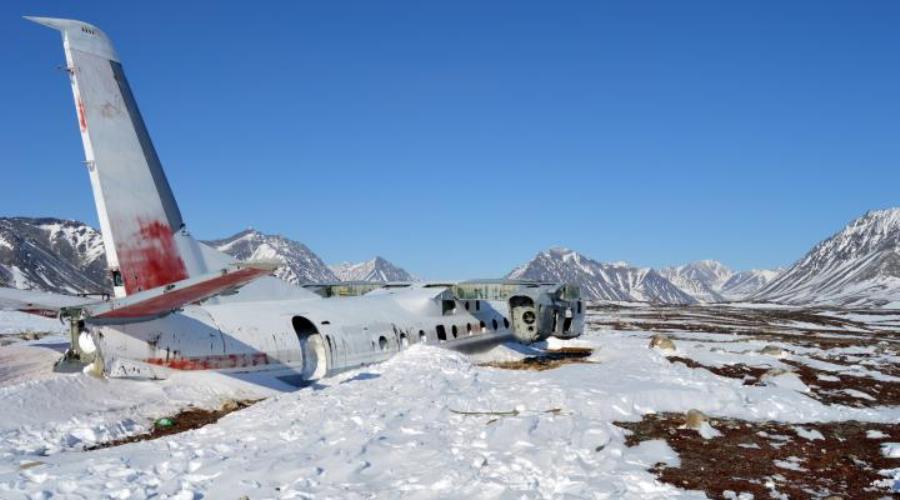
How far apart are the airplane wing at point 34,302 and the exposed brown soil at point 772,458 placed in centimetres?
1427

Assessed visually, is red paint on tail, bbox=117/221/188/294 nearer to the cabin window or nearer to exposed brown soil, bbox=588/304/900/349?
the cabin window

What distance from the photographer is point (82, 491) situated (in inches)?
412

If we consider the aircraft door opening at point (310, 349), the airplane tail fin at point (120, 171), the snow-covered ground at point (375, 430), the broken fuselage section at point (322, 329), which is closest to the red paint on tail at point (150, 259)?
the airplane tail fin at point (120, 171)

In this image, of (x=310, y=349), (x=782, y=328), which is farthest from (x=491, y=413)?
(x=782, y=328)

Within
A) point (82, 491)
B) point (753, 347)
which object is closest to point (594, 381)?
point (82, 491)

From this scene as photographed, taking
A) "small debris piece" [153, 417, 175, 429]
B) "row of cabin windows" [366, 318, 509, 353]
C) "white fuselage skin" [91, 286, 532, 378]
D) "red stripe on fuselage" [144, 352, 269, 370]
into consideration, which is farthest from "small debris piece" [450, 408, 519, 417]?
"row of cabin windows" [366, 318, 509, 353]

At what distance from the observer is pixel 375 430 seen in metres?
14.6

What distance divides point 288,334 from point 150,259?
4.91m

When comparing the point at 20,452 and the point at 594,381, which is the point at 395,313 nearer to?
the point at 594,381

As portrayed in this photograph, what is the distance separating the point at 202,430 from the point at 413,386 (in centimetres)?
631

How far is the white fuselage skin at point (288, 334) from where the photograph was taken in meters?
18.2

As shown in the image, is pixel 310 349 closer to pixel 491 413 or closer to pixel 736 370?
pixel 491 413

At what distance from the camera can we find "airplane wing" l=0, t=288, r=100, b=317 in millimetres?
16969

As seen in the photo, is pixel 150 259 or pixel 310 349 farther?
pixel 310 349
